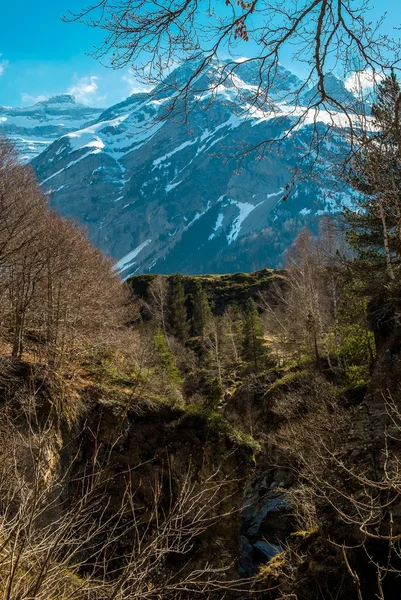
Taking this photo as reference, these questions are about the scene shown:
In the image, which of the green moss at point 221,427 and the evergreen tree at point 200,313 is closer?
the green moss at point 221,427

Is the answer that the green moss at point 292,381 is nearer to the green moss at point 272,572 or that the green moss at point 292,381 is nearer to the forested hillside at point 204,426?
the forested hillside at point 204,426

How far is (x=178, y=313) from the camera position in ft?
170

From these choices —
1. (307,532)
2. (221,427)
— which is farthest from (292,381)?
(307,532)

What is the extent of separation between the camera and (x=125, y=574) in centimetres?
269

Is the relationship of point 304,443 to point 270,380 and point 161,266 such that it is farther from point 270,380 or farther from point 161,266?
point 161,266

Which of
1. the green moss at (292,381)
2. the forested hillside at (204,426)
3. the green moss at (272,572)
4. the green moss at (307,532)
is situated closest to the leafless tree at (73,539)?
the forested hillside at (204,426)

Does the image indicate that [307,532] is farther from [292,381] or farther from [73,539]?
[292,381]

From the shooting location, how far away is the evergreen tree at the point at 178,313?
50844mm

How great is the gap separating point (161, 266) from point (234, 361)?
159079 millimetres

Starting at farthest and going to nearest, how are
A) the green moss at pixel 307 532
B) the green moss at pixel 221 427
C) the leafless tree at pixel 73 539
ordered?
the green moss at pixel 221 427 → the green moss at pixel 307 532 → the leafless tree at pixel 73 539

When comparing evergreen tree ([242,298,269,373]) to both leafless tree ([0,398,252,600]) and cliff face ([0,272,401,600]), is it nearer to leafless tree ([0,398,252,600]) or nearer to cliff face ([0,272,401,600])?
cliff face ([0,272,401,600])

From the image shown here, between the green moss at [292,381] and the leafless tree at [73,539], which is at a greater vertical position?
the leafless tree at [73,539]

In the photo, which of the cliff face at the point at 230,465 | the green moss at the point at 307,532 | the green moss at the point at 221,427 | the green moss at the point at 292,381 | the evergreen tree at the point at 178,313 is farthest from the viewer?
the evergreen tree at the point at 178,313

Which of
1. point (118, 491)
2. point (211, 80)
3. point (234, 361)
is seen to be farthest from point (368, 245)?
point (234, 361)
